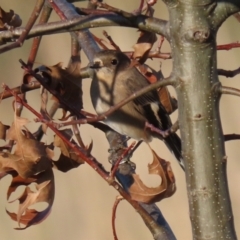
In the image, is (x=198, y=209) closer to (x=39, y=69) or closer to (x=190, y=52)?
(x=190, y=52)

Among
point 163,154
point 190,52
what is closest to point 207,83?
point 190,52

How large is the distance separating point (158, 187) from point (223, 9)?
0.39 m

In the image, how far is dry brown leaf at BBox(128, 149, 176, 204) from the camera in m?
1.33

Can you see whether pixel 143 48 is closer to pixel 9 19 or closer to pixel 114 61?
pixel 9 19

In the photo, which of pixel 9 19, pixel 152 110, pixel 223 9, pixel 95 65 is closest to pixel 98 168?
pixel 223 9

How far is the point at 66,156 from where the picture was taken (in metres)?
1.50

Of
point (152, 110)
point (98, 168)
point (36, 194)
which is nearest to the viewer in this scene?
point (98, 168)

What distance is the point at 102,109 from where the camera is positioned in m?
2.66

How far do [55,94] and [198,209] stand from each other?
1.30ft

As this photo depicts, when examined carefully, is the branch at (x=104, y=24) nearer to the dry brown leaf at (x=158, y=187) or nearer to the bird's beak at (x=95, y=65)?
the dry brown leaf at (x=158, y=187)

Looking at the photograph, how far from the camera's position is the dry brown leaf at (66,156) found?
4.81ft

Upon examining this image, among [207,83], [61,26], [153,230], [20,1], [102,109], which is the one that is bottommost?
[153,230]

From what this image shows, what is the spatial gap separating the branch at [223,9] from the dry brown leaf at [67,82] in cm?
40

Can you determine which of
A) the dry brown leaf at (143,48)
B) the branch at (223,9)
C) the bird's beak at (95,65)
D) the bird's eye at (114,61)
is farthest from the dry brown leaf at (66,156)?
the bird's eye at (114,61)
